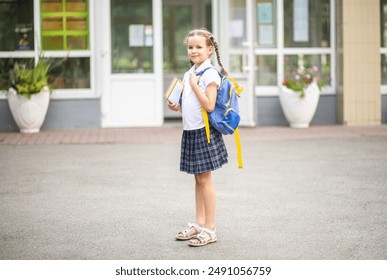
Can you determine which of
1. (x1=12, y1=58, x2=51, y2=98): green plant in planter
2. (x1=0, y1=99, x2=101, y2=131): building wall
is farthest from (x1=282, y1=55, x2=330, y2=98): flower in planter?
(x1=12, y1=58, x2=51, y2=98): green plant in planter

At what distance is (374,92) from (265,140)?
3080 millimetres

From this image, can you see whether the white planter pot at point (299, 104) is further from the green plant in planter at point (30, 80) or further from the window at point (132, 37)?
the green plant in planter at point (30, 80)

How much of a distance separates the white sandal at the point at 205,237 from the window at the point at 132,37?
8.59 meters

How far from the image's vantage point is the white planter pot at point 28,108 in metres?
12.5

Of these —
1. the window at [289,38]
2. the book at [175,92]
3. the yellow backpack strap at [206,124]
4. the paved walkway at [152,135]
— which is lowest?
the paved walkway at [152,135]

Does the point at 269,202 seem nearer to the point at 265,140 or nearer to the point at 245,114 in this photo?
the point at 265,140

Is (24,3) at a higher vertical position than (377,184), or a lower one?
higher

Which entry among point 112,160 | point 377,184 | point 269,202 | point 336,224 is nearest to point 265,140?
point 112,160

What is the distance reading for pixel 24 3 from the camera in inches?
532

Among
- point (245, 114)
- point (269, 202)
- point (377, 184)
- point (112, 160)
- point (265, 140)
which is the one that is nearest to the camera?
point (269, 202)

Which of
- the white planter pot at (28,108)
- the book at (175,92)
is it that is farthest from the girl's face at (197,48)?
the white planter pot at (28,108)

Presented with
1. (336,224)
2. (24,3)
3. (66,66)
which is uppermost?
(24,3)
